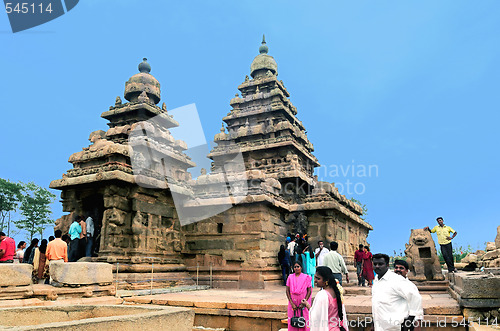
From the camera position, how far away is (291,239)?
11711 millimetres

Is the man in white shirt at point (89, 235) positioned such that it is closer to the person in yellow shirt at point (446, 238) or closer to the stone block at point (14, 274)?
the stone block at point (14, 274)

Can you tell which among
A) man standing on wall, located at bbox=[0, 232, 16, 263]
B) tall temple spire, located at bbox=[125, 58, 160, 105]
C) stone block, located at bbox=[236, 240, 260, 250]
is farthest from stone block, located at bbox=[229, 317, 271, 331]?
tall temple spire, located at bbox=[125, 58, 160, 105]

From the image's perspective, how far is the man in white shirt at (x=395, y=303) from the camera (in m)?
3.52

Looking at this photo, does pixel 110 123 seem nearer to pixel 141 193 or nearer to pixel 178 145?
pixel 178 145

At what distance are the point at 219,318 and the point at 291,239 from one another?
5370mm

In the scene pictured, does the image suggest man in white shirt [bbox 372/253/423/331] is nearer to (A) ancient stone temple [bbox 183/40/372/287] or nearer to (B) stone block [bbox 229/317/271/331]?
(B) stone block [bbox 229/317/271/331]

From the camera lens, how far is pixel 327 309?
3.97m

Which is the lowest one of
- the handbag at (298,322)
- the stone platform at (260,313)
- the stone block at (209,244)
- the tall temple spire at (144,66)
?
the stone platform at (260,313)

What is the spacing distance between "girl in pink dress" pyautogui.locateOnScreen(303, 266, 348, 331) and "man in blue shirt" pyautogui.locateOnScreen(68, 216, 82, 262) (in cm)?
789

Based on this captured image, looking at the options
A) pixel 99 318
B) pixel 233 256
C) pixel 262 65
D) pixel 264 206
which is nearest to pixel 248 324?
pixel 99 318

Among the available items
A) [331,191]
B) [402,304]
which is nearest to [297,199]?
[331,191]

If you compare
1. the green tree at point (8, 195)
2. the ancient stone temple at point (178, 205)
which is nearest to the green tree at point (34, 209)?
the green tree at point (8, 195)

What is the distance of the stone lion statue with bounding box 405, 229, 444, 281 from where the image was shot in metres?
9.20

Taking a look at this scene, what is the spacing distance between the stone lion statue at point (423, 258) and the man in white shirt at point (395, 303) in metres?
6.30
